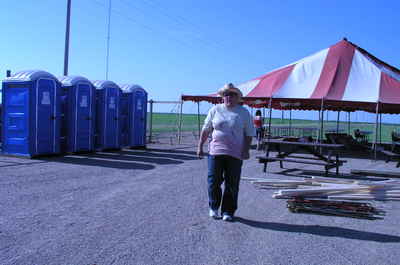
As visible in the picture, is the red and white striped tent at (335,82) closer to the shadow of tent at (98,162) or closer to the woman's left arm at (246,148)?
the shadow of tent at (98,162)

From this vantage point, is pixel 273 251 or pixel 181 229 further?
pixel 181 229

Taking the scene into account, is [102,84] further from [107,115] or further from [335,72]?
[335,72]

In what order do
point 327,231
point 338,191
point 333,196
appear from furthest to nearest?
1. point 338,191
2. point 333,196
3. point 327,231

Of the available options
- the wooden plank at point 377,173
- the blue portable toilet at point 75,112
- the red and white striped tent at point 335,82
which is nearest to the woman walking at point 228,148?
the wooden plank at point 377,173

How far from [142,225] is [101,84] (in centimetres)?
910

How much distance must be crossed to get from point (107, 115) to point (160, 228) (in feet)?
29.7

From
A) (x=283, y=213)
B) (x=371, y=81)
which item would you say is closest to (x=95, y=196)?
(x=283, y=213)

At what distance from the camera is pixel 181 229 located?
4.90 metres

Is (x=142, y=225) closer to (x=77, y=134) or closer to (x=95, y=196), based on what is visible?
(x=95, y=196)

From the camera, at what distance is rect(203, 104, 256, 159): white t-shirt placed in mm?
5387

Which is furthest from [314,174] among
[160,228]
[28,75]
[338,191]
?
[28,75]

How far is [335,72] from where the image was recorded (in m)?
15.7

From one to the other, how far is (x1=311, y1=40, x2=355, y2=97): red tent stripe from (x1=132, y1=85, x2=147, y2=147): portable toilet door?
19.4 ft

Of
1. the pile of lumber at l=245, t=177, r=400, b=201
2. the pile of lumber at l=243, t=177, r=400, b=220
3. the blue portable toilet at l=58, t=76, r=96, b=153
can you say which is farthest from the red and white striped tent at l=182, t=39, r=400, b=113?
the pile of lumber at l=245, t=177, r=400, b=201
